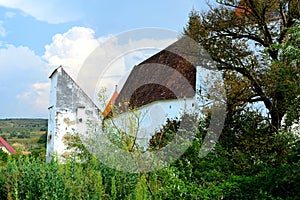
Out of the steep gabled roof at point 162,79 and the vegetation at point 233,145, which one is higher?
the steep gabled roof at point 162,79

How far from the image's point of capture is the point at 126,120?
818cm

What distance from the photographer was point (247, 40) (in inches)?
460

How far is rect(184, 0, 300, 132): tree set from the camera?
10.8m

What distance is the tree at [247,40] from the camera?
35.5 ft

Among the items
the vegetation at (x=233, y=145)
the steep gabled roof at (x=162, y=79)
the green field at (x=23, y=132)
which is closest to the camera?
the vegetation at (x=233, y=145)

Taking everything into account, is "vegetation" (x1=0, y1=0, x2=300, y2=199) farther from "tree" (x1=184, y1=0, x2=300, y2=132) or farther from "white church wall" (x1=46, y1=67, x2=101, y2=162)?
"white church wall" (x1=46, y1=67, x2=101, y2=162)

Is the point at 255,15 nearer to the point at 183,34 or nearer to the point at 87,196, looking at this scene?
the point at 183,34

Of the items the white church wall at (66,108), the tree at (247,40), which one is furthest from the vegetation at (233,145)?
the white church wall at (66,108)

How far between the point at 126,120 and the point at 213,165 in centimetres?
201

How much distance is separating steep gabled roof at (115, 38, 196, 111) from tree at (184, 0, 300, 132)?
169 centimetres

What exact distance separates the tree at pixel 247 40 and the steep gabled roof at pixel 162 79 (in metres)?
1.69

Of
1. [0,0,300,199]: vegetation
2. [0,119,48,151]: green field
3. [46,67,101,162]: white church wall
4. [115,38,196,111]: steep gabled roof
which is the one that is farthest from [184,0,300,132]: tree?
[0,119,48,151]: green field

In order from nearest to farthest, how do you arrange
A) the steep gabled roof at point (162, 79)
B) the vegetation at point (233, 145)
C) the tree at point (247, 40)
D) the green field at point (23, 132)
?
the vegetation at point (233, 145), the tree at point (247, 40), the steep gabled roof at point (162, 79), the green field at point (23, 132)

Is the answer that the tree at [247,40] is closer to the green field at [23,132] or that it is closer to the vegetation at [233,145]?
the vegetation at [233,145]
